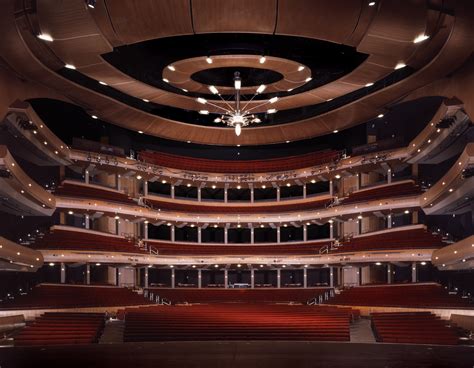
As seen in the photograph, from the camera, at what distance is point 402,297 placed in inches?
1115

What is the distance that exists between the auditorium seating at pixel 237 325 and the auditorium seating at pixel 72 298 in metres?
4.66

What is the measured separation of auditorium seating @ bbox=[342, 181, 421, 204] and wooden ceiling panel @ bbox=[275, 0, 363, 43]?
16.6m

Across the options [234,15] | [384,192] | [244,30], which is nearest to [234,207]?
[384,192]

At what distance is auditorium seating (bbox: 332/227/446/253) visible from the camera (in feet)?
96.7

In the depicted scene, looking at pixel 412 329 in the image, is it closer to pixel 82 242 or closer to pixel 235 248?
pixel 82 242

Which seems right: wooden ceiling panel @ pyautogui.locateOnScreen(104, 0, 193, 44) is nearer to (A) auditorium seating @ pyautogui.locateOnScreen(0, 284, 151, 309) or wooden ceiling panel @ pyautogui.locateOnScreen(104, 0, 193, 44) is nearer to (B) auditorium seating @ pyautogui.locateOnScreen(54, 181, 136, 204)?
(A) auditorium seating @ pyautogui.locateOnScreen(0, 284, 151, 309)

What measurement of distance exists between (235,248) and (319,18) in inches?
984

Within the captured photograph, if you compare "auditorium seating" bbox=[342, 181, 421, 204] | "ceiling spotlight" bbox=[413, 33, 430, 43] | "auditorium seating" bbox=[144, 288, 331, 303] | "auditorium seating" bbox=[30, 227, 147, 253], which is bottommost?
"auditorium seating" bbox=[144, 288, 331, 303]

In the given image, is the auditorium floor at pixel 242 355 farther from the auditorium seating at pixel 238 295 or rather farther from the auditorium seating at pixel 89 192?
the auditorium seating at pixel 238 295

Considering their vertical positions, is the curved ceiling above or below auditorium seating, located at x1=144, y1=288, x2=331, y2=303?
above

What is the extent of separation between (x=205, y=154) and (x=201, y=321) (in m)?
23.4

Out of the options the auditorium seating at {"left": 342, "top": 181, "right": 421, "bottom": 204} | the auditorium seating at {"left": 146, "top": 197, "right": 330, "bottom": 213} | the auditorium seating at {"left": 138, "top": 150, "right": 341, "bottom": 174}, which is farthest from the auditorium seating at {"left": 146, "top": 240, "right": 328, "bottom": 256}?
the auditorium seating at {"left": 138, "top": 150, "right": 341, "bottom": 174}

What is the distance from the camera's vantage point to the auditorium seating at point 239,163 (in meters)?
40.0

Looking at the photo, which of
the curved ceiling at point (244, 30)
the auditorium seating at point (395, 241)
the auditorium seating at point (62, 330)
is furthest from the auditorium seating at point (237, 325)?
the curved ceiling at point (244, 30)
